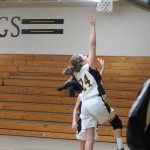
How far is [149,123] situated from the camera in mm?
1278

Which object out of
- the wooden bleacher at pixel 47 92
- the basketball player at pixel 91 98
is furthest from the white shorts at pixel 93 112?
the wooden bleacher at pixel 47 92

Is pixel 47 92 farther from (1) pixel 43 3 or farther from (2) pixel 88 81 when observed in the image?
(2) pixel 88 81

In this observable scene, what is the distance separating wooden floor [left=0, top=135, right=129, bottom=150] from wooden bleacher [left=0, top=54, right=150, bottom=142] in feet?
1.02

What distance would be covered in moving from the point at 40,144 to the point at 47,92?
2791mm

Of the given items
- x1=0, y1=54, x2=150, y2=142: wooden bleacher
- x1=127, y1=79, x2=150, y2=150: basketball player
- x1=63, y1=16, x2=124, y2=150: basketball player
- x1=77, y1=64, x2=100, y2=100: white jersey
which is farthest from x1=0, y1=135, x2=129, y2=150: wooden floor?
x1=127, y1=79, x2=150, y2=150: basketball player

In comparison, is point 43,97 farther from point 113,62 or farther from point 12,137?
A: point 113,62

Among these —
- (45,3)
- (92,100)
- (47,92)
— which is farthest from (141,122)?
(45,3)

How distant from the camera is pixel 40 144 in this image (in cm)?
641

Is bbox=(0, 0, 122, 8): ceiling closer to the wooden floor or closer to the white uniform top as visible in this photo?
the wooden floor

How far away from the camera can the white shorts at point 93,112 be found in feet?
12.7

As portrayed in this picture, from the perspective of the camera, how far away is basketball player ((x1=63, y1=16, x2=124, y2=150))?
387 centimetres

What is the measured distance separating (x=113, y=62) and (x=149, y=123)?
934 centimetres

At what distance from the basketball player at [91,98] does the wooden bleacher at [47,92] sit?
288cm

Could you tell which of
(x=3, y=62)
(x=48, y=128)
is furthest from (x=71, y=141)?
(x=3, y=62)
